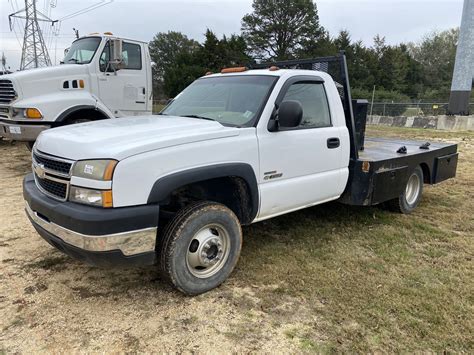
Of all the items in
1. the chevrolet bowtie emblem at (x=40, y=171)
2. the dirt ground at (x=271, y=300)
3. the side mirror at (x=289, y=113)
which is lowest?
the dirt ground at (x=271, y=300)

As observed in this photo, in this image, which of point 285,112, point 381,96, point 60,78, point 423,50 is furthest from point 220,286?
point 423,50

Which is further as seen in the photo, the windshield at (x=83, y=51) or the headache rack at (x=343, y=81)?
the windshield at (x=83, y=51)

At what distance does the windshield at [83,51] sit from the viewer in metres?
7.77

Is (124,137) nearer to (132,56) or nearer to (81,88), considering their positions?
(81,88)

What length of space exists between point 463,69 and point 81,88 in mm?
22703

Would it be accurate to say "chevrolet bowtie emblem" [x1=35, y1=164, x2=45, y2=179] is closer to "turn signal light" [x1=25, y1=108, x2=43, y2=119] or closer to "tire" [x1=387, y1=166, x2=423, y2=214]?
"turn signal light" [x1=25, y1=108, x2=43, y2=119]

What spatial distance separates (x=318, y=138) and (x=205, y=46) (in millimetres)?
44242

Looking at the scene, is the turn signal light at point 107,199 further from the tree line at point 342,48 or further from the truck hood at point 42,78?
the tree line at point 342,48

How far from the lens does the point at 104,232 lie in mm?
2719

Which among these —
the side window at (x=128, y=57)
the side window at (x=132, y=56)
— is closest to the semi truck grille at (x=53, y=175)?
the side window at (x=128, y=57)

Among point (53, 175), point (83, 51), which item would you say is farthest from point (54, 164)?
point (83, 51)

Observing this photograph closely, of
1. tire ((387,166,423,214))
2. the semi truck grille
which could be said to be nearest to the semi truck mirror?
the semi truck grille

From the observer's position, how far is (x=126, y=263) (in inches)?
114

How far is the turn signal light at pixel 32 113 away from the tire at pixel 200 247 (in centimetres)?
501
